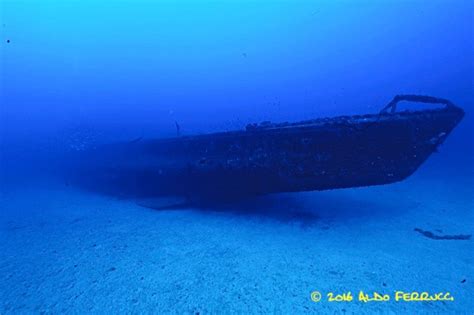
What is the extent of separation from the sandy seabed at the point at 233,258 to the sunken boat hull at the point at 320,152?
789mm

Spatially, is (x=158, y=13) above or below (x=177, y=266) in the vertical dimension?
above

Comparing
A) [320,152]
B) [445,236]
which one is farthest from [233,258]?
[445,236]

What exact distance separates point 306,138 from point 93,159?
29.6 feet

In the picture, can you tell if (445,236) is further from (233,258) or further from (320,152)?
(233,258)

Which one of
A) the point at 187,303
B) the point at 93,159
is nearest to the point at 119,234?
the point at 187,303

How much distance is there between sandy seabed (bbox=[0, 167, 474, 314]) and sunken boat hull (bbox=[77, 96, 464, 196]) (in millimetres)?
789

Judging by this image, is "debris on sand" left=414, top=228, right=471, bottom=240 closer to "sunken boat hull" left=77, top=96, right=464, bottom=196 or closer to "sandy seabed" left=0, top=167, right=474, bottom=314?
"sandy seabed" left=0, top=167, right=474, bottom=314

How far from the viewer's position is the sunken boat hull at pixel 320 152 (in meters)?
5.06

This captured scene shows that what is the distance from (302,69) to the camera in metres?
123

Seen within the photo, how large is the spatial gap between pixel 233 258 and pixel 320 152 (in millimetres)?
2676

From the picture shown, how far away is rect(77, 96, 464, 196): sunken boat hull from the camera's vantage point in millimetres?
5059

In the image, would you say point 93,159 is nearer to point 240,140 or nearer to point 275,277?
point 240,140

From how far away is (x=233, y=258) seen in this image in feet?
12.7

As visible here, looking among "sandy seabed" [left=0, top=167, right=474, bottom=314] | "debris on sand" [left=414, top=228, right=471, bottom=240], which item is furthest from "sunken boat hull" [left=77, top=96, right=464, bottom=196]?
"debris on sand" [left=414, top=228, right=471, bottom=240]
